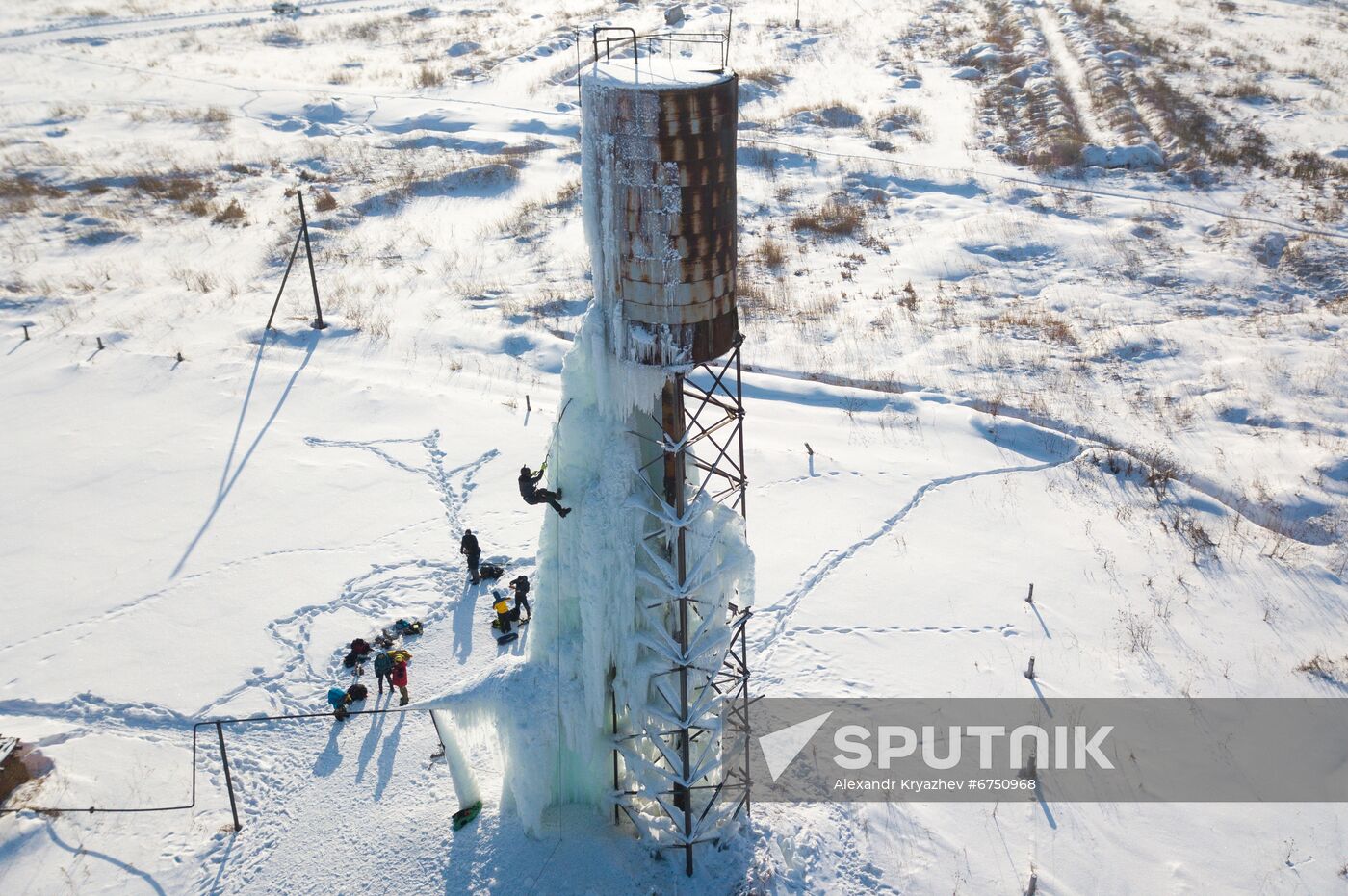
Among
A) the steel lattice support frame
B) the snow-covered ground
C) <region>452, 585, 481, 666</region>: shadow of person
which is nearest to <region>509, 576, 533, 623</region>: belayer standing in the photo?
the snow-covered ground

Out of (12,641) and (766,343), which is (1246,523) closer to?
(766,343)

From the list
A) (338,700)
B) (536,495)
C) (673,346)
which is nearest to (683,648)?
(536,495)

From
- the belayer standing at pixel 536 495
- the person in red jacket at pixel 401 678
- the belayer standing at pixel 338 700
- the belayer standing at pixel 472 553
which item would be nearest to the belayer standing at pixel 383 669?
the person in red jacket at pixel 401 678

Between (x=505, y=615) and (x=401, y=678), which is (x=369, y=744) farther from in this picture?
(x=505, y=615)

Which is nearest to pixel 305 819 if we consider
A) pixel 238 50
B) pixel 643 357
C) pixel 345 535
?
pixel 345 535

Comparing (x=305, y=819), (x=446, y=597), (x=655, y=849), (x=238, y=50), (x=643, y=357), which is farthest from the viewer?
(x=238, y=50)

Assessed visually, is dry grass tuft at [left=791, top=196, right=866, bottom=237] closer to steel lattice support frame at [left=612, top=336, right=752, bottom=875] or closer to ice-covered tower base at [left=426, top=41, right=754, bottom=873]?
ice-covered tower base at [left=426, top=41, right=754, bottom=873]
